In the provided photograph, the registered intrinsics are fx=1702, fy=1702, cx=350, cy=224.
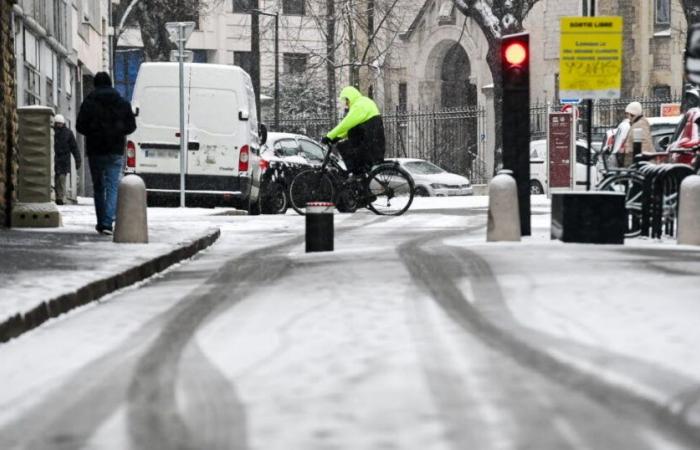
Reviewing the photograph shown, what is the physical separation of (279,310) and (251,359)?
213 cm

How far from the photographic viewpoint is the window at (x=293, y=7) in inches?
2905

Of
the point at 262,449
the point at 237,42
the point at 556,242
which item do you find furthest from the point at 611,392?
the point at 237,42

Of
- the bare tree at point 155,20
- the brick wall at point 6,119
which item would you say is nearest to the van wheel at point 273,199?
the brick wall at point 6,119

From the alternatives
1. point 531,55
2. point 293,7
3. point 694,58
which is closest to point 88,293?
point 694,58

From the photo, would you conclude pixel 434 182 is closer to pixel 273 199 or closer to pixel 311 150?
pixel 311 150

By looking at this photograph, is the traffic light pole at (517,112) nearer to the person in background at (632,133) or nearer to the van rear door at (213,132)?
the person in background at (632,133)

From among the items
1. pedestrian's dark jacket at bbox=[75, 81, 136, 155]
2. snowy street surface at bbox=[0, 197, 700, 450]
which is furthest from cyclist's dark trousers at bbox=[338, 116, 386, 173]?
snowy street surface at bbox=[0, 197, 700, 450]

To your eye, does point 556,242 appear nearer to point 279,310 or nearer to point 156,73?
point 279,310

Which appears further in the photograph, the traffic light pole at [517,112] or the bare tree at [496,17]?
the bare tree at [496,17]

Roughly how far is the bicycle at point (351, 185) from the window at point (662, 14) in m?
36.7

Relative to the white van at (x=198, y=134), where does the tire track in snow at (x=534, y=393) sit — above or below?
below

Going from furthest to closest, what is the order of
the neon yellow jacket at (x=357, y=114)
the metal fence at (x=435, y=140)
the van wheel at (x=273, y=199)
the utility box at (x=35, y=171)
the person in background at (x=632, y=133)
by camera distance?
the metal fence at (x=435, y=140) → the van wheel at (x=273, y=199) → the person in background at (x=632, y=133) → the neon yellow jacket at (x=357, y=114) → the utility box at (x=35, y=171)

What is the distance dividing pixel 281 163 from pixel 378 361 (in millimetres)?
21362

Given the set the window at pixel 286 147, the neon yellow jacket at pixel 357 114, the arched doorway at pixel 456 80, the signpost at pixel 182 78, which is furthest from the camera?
the arched doorway at pixel 456 80
